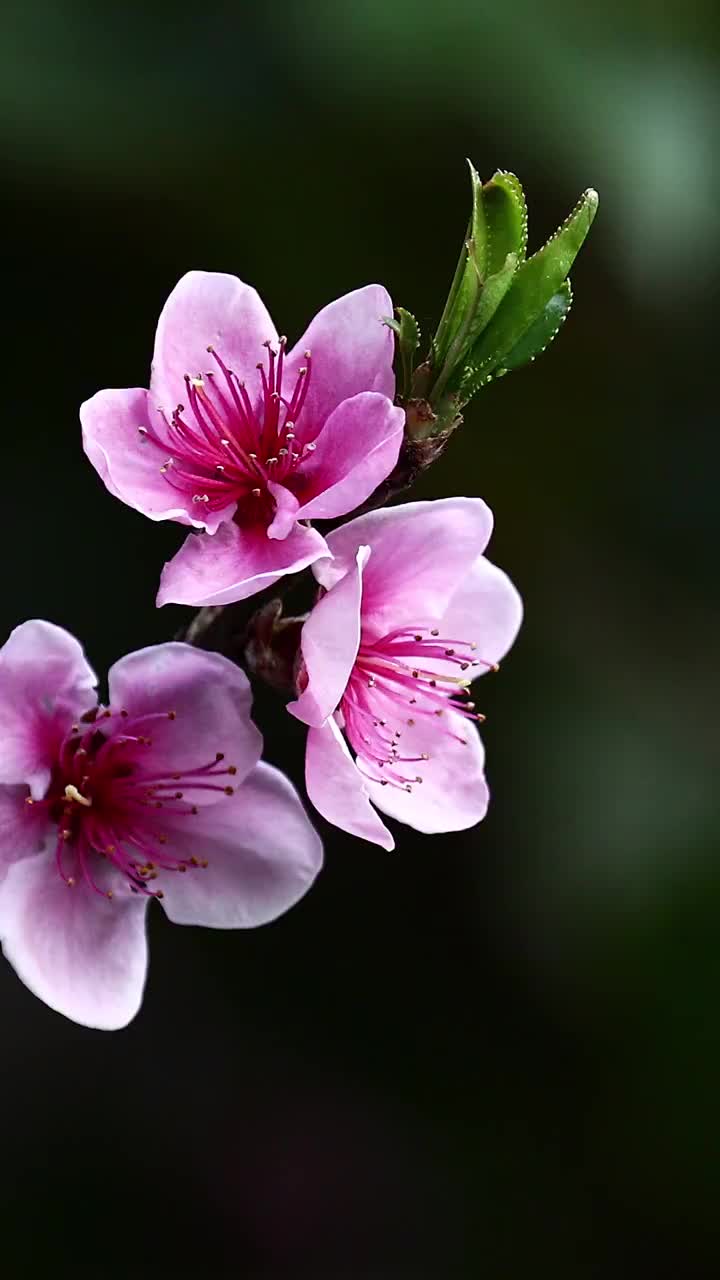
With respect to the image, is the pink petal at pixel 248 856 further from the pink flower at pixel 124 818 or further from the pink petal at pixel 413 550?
the pink petal at pixel 413 550

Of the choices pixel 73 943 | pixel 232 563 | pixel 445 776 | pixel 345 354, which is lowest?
pixel 73 943

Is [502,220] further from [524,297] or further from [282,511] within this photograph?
[282,511]

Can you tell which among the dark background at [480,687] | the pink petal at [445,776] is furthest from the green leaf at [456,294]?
the dark background at [480,687]

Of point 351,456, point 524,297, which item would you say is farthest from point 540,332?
point 351,456

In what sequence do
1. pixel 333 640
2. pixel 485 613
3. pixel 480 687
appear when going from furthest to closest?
1. pixel 480 687
2. pixel 485 613
3. pixel 333 640

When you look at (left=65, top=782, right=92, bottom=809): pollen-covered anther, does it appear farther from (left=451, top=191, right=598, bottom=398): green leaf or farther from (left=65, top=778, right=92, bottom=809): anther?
(left=451, top=191, right=598, bottom=398): green leaf

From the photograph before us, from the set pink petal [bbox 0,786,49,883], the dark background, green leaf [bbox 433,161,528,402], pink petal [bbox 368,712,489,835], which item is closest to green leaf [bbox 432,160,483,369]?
green leaf [bbox 433,161,528,402]
